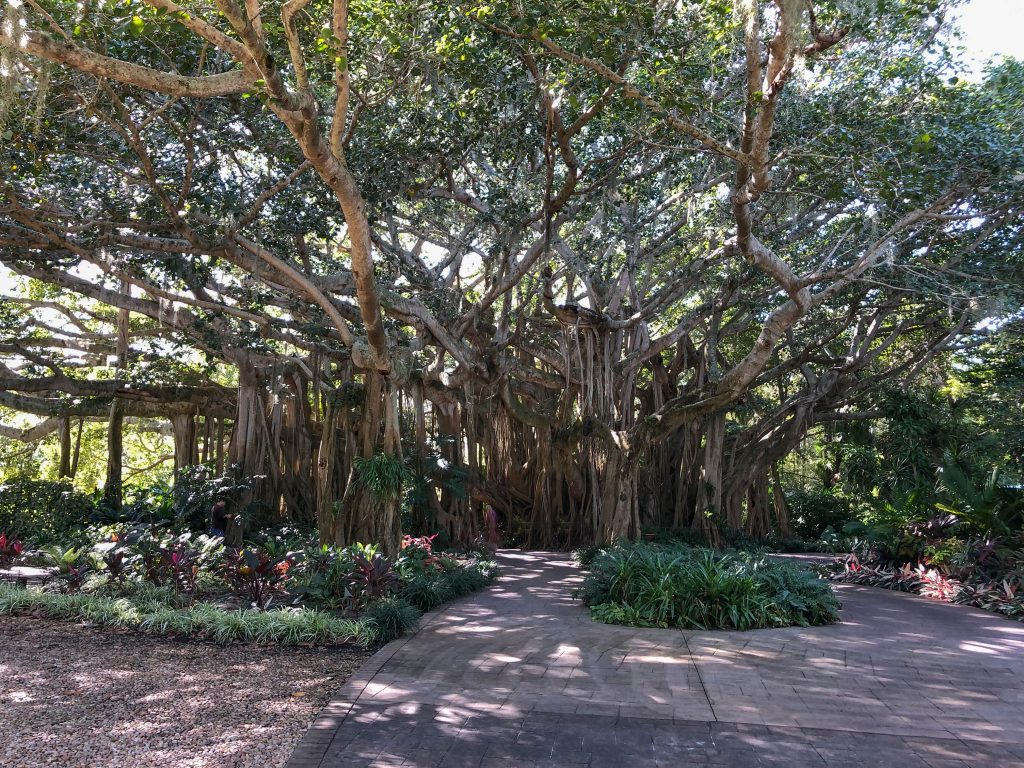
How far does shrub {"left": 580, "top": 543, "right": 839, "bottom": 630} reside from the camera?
691cm

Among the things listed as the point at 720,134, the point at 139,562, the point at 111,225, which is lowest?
the point at 139,562

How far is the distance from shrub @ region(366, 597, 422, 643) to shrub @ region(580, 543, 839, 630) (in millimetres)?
1732

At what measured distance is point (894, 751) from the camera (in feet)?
13.3

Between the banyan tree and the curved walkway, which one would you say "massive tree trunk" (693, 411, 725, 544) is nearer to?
the banyan tree

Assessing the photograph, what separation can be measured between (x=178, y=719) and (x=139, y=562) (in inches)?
163

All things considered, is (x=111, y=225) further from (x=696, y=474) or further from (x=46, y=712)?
(x=696, y=474)

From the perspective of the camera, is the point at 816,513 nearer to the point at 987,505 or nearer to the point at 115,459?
the point at 987,505

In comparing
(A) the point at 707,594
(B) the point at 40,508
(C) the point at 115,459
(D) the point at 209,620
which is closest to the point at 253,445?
(C) the point at 115,459

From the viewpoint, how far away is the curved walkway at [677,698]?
3.99m

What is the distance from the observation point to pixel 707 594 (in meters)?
7.05

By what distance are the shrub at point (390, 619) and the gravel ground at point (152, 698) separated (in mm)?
225

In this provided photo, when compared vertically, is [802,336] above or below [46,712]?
above

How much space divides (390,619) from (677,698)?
8.14 ft

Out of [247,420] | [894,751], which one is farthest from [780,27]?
[247,420]
